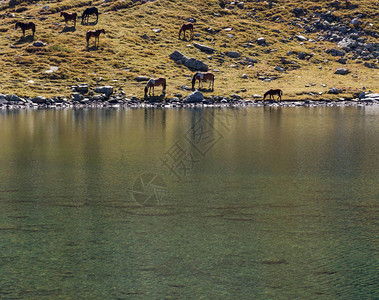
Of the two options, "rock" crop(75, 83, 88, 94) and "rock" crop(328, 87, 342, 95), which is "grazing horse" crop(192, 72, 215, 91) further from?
"rock" crop(328, 87, 342, 95)

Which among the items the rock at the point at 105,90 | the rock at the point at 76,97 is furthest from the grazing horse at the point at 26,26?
the rock at the point at 76,97

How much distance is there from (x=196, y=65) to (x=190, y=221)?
72.2 metres

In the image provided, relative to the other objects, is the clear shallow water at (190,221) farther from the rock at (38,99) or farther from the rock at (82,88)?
the rock at (82,88)

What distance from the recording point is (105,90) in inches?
2692

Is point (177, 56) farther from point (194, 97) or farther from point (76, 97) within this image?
point (76, 97)

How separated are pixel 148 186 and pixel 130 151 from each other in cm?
906

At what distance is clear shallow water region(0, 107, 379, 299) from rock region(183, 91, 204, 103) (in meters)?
38.6

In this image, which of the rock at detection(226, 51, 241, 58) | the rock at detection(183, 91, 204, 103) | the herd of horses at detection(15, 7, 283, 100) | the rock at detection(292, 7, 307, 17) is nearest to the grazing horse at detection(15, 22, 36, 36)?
the herd of horses at detection(15, 7, 283, 100)

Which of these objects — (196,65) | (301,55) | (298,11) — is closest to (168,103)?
(196,65)

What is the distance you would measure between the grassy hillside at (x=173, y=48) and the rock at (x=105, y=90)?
3242mm

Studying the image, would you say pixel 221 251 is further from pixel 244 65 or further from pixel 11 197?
pixel 244 65

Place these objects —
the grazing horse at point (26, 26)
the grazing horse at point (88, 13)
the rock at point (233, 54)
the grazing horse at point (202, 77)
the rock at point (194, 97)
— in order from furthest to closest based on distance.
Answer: the grazing horse at point (88, 13)
the rock at point (233, 54)
the grazing horse at point (26, 26)
the grazing horse at point (202, 77)
the rock at point (194, 97)

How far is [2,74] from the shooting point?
2805 inches

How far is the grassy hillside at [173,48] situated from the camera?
245 ft
